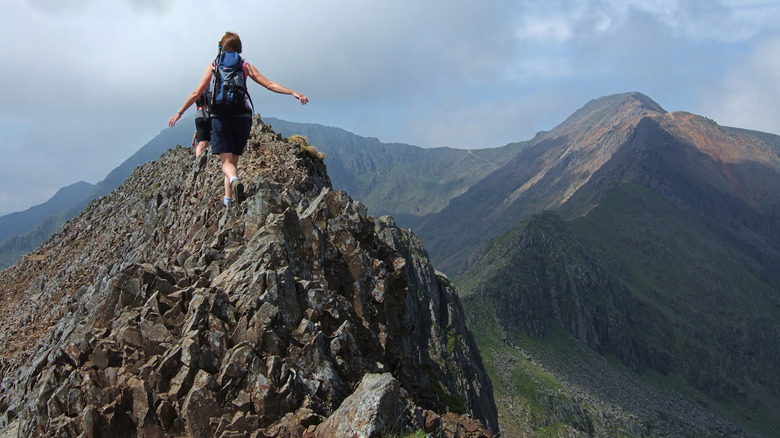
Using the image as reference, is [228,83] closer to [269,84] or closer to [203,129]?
[269,84]

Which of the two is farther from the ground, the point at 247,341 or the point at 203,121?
the point at 203,121

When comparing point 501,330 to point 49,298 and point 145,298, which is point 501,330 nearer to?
point 49,298

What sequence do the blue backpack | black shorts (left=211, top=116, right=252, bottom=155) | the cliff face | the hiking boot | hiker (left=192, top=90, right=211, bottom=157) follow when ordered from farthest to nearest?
the hiking boot
hiker (left=192, top=90, right=211, bottom=157)
black shorts (left=211, top=116, right=252, bottom=155)
the blue backpack
the cliff face

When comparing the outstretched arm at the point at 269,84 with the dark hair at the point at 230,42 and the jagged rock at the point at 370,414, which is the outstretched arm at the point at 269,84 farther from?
the jagged rock at the point at 370,414

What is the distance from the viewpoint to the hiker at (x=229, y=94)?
16.5 meters

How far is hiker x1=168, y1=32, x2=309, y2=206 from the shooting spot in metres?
16.5

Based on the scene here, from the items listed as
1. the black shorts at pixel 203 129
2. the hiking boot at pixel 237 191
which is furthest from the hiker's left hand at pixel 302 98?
the hiking boot at pixel 237 191

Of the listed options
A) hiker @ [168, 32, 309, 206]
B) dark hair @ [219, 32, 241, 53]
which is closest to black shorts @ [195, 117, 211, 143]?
hiker @ [168, 32, 309, 206]

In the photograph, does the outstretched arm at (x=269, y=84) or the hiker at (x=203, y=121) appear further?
the hiker at (x=203, y=121)

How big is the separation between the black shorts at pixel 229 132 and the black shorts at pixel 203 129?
3.20 feet

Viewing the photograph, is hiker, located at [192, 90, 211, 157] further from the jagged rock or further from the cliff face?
the jagged rock

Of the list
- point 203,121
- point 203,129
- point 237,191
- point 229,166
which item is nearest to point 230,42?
point 203,121

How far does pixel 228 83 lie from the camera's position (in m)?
16.4

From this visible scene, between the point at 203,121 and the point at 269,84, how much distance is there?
2.87m
